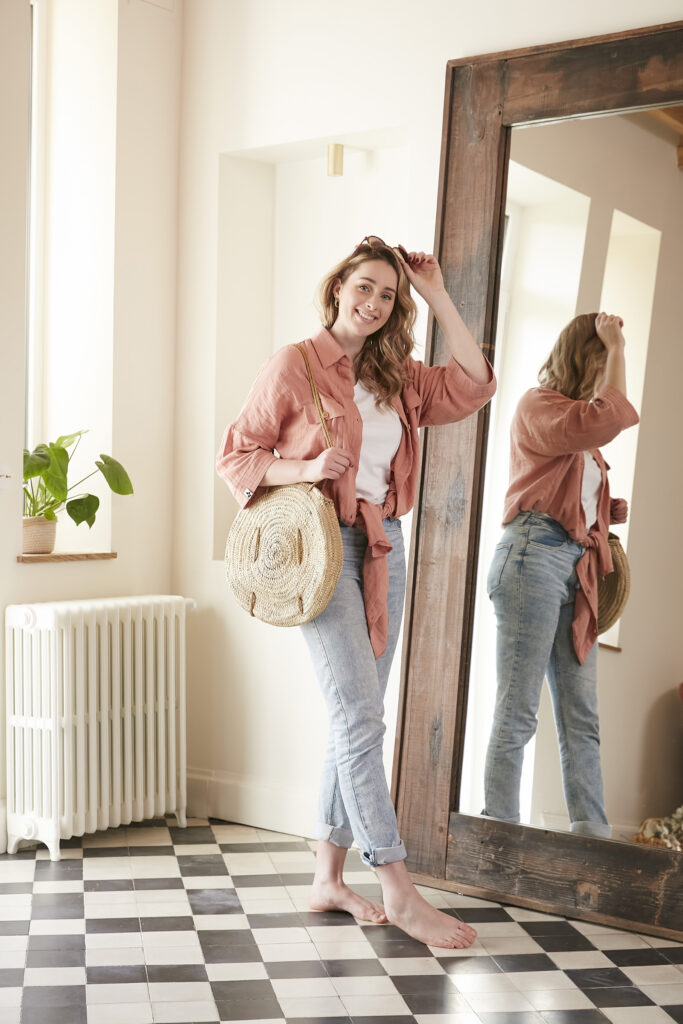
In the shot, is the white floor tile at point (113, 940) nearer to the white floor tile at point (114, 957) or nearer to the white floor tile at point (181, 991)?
the white floor tile at point (114, 957)

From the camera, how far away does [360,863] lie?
3322mm

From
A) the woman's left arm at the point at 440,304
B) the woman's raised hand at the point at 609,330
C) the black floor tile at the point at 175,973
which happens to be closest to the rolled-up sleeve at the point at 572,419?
the woman's raised hand at the point at 609,330

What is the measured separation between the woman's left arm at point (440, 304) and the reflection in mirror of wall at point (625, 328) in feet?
0.74

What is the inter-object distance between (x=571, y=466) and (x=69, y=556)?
156 cm

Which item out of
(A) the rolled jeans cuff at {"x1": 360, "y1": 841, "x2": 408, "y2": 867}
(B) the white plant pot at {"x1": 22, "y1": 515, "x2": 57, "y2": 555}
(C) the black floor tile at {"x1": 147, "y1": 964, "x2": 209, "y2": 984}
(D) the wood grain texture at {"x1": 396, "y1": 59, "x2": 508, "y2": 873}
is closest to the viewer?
(C) the black floor tile at {"x1": 147, "y1": 964, "x2": 209, "y2": 984}

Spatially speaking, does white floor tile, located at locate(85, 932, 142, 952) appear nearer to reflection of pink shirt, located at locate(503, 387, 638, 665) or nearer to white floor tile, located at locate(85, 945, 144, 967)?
white floor tile, located at locate(85, 945, 144, 967)

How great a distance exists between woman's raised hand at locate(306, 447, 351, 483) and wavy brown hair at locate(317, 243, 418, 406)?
0.23 metres

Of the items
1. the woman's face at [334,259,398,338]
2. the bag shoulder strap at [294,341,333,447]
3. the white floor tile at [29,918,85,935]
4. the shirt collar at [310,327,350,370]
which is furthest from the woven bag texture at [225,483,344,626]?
the white floor tile at [29,918,85,935]

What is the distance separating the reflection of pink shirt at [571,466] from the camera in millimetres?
2867

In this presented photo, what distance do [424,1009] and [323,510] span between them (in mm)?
1072

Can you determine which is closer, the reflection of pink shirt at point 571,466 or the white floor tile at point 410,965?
the white floor tile at point 410,965

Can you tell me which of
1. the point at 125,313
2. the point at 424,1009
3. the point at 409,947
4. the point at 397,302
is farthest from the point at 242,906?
the point at 125,313

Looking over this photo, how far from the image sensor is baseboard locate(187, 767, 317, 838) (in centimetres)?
359

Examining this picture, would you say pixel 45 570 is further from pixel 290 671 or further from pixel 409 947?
pixel 409 947
